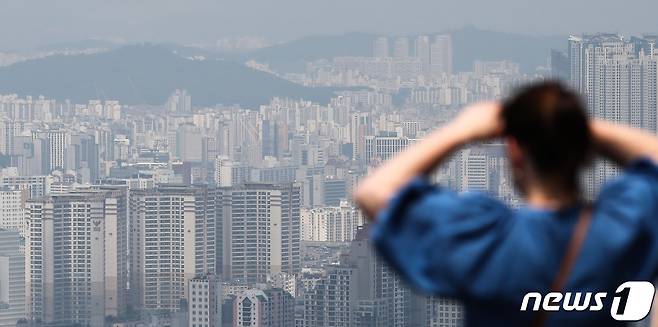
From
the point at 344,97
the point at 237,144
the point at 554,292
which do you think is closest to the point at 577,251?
the point at 554,292

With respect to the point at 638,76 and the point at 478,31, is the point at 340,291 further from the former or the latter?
the point at 478,31

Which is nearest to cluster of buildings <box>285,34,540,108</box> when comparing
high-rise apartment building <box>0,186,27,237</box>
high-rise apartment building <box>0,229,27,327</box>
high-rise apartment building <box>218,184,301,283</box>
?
high-rise apartment building <box>0,186,27,237</box>

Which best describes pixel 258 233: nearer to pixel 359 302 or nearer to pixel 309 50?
pixel 359 302

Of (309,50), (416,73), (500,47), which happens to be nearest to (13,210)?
(416,73)

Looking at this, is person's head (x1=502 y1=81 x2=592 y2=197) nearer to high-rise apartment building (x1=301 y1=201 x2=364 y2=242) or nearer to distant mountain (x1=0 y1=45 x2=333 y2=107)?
high-rise apartment building (x1=301 y1=201 x2=364 y2=242)

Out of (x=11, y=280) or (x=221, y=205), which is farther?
(x=221, y=205)
